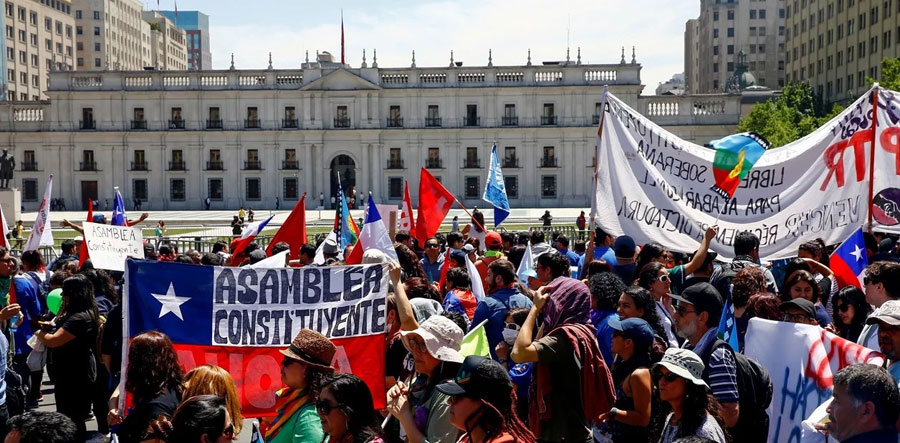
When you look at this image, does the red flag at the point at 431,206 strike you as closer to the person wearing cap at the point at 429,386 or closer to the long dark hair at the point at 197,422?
the person wearing cap at the point at 429,386

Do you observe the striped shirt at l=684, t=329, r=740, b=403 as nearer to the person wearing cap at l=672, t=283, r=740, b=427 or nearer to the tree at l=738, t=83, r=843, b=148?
the person wearing cap at l=672, t=283, r=740, b=427

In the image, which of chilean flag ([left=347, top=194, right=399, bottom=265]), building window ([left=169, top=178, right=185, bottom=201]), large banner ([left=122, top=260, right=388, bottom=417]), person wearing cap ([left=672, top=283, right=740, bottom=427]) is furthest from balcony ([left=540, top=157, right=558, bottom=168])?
person wearing cap ([left=672, top=283, right=740, bottom=427])

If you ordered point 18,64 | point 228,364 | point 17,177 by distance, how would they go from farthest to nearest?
point 18,64, point 17,177, point 228,364

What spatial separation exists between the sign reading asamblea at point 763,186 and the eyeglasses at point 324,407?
5278 mm

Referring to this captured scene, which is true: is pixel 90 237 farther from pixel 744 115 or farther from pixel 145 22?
pixel 145 22

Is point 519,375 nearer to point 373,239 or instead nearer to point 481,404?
point 481,404

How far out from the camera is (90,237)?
11.0m

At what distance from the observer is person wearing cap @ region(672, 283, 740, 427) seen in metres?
4.68

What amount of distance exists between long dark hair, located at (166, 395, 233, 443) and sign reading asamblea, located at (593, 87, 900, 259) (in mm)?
5677

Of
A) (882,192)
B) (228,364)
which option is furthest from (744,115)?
(228,364)

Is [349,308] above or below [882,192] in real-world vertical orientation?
below

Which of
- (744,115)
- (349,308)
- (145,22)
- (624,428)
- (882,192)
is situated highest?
(145,22)

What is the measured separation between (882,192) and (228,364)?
6203 millimetres

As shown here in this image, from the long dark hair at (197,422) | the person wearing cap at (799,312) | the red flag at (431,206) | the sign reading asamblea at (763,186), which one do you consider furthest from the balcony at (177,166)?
the long dark hair at (197,422)
